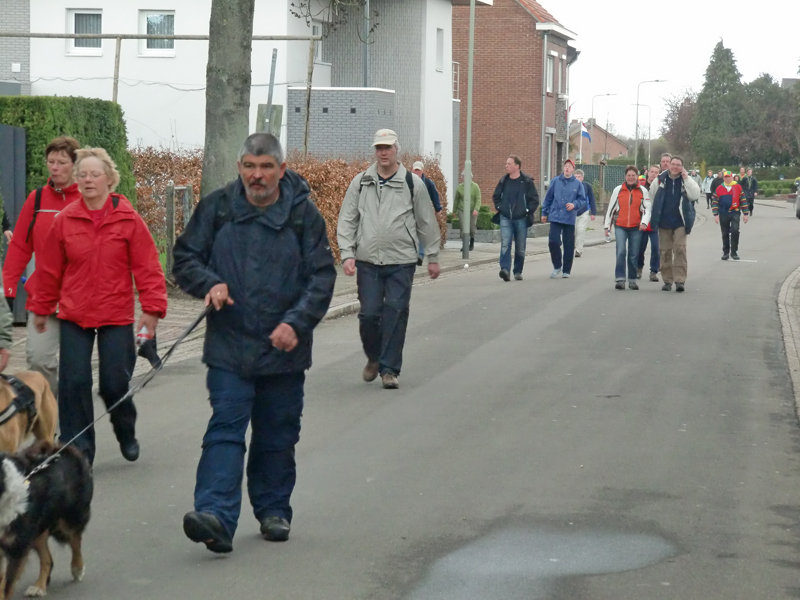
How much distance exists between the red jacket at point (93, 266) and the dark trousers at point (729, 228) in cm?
2043

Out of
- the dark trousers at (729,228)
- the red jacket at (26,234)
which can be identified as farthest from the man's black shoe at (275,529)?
the dark trousers at (729,228)

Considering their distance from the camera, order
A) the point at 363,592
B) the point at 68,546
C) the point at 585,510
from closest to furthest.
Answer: the point at 363,592
the point at 68,546
the point at 585,510

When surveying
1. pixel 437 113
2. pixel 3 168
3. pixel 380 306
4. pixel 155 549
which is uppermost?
pixel 437 113

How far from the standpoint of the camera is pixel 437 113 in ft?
116

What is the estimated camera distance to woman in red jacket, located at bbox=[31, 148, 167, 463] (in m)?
6.50

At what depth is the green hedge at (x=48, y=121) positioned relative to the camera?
13.5 metres

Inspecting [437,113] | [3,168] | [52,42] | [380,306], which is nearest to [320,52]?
[437,113]

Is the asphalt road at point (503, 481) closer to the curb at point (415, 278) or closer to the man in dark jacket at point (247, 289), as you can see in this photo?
the man in dark jacket at point (247, 289)

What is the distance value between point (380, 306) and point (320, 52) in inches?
935

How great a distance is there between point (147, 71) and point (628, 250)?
16.5 metres

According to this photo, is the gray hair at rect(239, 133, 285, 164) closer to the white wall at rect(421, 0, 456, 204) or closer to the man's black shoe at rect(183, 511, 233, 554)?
the man's black shoe at rect(183, 511, 233, 554)

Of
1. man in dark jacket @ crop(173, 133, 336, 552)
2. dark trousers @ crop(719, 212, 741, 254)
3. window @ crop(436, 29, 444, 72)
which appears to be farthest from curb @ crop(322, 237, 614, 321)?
window @ crop(436, 29, 444, 72)

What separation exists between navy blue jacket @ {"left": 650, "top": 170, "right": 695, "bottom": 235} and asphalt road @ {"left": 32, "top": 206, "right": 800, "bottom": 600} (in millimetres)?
4667

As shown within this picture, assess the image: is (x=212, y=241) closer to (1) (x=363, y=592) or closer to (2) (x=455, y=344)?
(1) (x=363, y=592)
